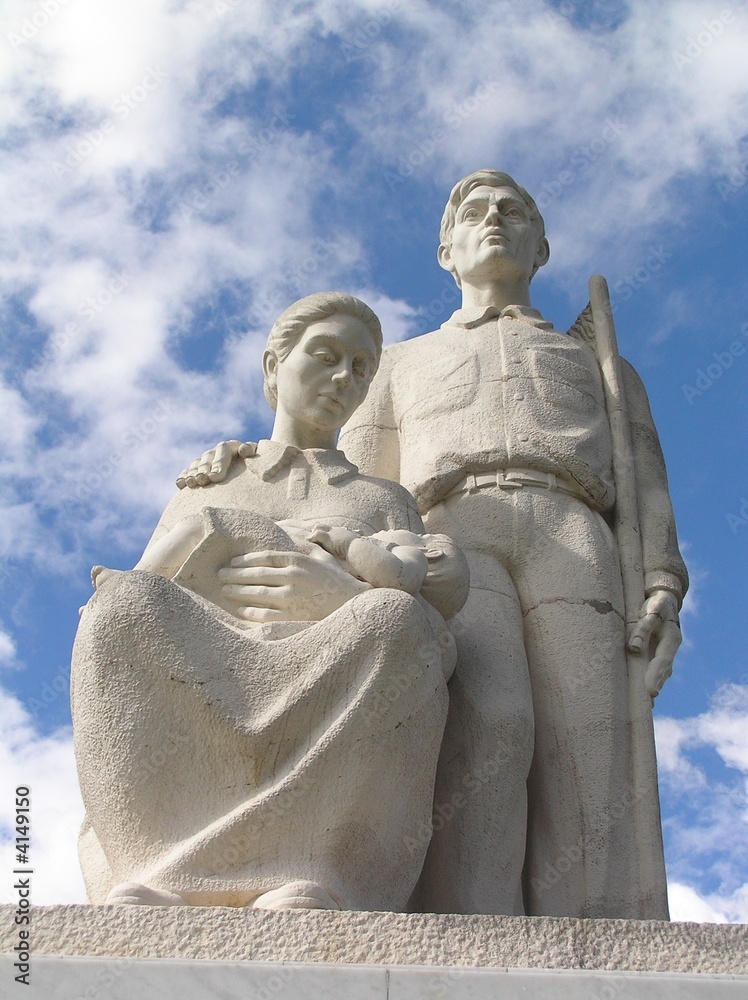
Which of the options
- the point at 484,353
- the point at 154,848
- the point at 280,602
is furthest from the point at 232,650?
the point at 484,353

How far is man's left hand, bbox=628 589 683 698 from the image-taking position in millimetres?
5668

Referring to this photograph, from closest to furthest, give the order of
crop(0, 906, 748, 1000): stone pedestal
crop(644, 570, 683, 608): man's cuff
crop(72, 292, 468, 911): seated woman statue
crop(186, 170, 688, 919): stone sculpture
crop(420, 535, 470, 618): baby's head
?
crop(0, 906, 748, 1000): stone pedestal → crop(72, 292, 468, 911): seated woman statue → crop(420, 535, 470, 618): baby's head → crop(186, 170, 688, 919): stone sculpture → crop(644, 570, 683, 608): man's cuff

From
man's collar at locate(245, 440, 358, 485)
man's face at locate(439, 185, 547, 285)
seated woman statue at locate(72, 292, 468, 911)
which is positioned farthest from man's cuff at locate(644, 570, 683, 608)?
man's face at locate(439, 185, 547, 285)

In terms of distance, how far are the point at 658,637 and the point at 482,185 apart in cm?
284

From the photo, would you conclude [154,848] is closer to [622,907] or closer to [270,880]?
[270,880]

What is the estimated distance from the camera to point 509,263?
279 inches

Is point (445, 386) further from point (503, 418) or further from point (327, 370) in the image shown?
point (327, 370)

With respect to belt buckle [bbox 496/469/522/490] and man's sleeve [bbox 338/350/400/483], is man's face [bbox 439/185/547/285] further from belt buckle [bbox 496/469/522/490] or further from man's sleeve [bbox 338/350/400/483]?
belt buckle [bbox 496/469/522/490]

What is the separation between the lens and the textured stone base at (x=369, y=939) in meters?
3.46

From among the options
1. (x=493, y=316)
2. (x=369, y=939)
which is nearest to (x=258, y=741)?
(x=369, y=939)

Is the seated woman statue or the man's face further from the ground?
the man's face

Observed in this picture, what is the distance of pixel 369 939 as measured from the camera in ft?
11.5

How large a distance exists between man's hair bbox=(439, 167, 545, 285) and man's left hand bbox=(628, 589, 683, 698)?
2.30 meters

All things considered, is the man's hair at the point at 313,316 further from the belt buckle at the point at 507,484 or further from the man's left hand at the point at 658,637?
the man's left hand at the point at 658,637
